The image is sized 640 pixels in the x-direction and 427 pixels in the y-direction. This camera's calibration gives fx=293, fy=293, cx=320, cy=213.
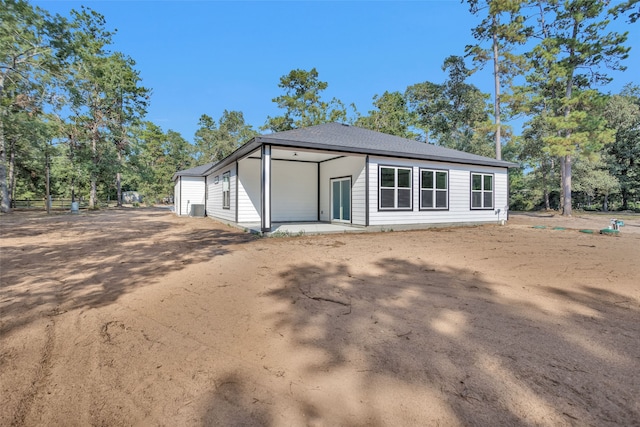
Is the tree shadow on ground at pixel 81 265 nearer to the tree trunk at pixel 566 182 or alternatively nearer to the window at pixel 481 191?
the window at pixel 481 191

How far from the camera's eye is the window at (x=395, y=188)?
34.9 ft

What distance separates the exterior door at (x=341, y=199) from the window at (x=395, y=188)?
1540 millimetres

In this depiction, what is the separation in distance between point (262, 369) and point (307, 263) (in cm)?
335

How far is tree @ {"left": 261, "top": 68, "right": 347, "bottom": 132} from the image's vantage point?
30500mm

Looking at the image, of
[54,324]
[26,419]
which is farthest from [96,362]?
[54,324]

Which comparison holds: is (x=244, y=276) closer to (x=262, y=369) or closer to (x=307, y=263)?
(x=307, y=263)

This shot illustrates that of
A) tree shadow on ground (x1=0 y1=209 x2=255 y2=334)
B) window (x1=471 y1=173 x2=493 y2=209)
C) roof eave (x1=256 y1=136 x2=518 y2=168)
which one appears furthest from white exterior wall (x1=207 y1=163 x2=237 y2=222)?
window (x1=471 y1=173 x2=493 y2=209)

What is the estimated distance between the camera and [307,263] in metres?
5.55

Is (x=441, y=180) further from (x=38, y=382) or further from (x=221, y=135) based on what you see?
(x=221, y=135)

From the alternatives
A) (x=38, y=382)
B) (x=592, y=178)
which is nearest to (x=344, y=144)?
(x=38, y=382)

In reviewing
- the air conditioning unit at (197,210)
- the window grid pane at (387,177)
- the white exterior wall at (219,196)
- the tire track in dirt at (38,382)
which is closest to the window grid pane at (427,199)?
the window grid pane at (387,177)

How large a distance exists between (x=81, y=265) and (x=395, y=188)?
9.22 m

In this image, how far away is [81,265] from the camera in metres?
5.33

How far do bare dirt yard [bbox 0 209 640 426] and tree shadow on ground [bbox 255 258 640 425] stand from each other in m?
0.01
